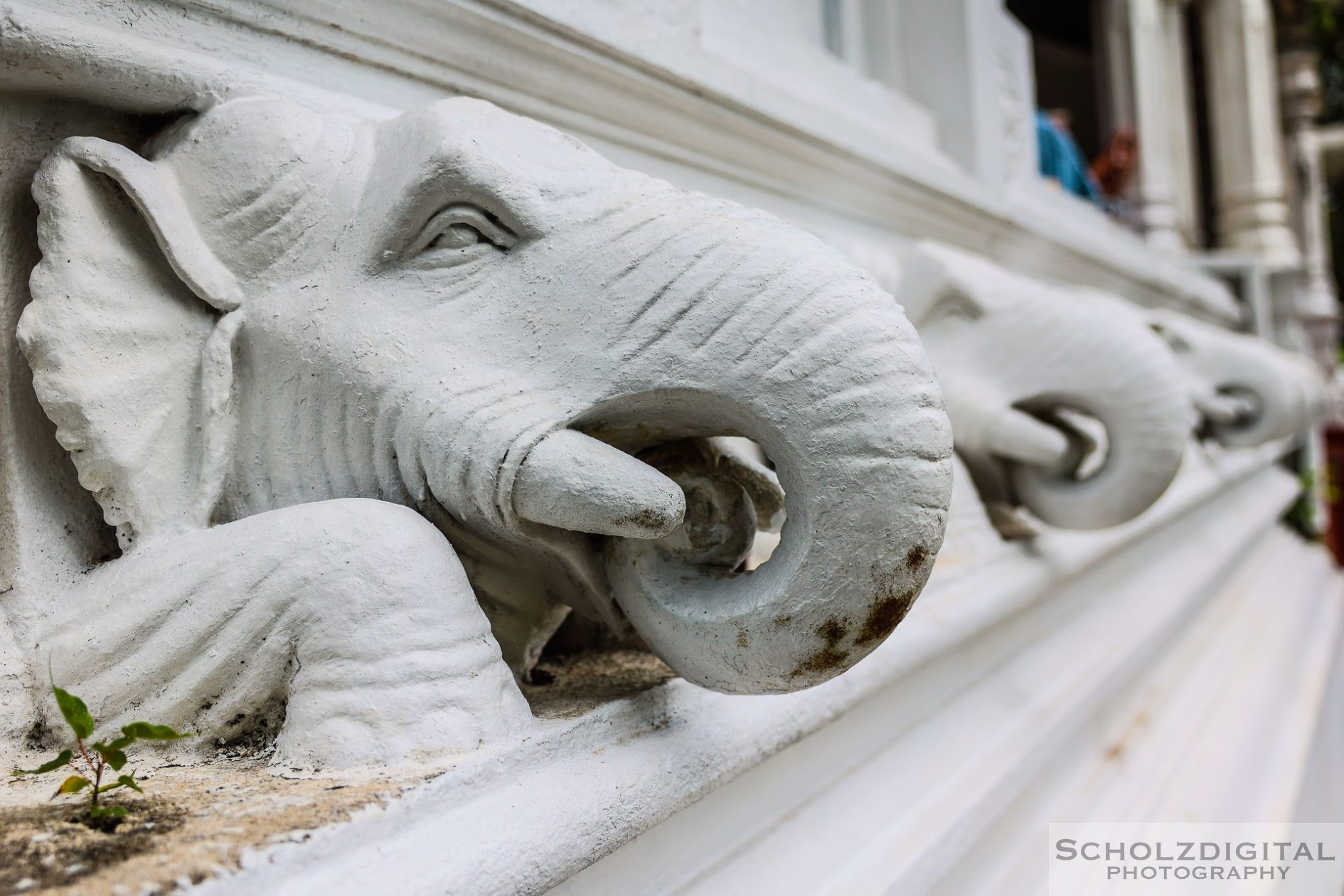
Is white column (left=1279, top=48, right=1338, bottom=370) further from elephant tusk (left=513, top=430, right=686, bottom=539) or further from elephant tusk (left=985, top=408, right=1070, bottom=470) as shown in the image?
elephant tusk (left=513, top=430, right=686, bottom=539)

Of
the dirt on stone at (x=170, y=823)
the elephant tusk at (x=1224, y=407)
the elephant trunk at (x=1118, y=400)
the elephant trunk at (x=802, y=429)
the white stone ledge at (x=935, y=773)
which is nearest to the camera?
the dirt on stone at (x=170, y=823)

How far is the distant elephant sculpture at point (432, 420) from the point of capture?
1.62ft

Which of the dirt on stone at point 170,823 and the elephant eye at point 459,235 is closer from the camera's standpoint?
the dirt on stone at point 170,823

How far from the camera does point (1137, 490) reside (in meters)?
1.06

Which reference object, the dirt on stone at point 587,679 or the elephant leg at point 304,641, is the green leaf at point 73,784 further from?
the dirt on stone at point 587,679

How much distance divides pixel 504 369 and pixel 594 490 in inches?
3.4

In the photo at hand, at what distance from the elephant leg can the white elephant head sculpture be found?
0.04m

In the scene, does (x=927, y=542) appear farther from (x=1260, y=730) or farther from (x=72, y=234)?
(x=1260, y=730)

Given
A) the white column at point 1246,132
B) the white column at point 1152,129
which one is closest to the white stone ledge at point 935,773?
the white column at point 1152,129

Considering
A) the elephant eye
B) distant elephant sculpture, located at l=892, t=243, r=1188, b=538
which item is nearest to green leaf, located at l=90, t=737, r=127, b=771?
the elephant eye

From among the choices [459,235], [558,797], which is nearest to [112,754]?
[558,797]

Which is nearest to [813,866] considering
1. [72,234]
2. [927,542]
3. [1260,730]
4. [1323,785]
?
[927,542]

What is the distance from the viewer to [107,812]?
A: 43 cm

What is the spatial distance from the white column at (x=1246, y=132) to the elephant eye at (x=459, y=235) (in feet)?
15.9
